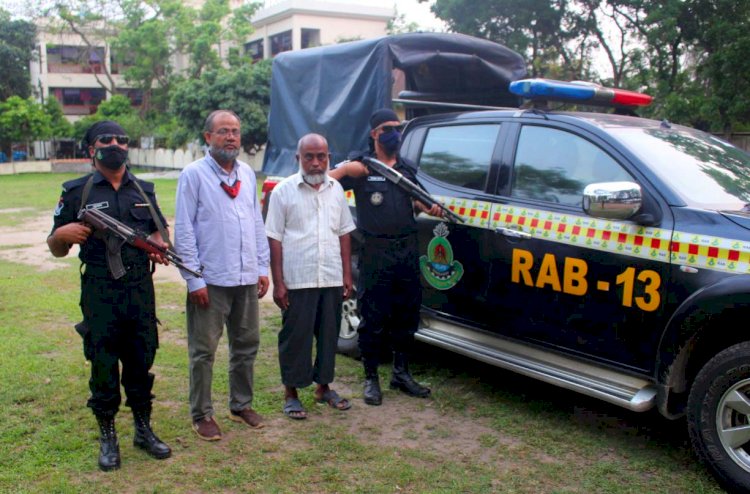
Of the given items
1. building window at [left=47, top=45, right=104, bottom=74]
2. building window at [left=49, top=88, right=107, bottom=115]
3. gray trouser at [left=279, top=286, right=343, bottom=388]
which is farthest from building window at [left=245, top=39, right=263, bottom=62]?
gray trouser at [left=279, top=286, right=343, bottom=388]

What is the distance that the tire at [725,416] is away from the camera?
353 cm

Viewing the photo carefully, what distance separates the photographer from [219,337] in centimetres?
433

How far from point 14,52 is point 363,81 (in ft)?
156

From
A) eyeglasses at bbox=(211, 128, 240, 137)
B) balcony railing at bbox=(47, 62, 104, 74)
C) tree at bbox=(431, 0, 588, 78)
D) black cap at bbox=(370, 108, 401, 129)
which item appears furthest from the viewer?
balcony railing at bbox=(47, 62, 104, 74)

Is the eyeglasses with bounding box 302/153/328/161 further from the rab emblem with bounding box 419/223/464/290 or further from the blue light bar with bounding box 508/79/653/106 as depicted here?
the blue light bar with bounding box 508/79/653/106

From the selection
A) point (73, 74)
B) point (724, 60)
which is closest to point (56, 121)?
point (73, 74)

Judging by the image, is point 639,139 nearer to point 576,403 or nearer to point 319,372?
point 576,403

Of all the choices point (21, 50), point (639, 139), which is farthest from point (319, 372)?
point (21, 50)

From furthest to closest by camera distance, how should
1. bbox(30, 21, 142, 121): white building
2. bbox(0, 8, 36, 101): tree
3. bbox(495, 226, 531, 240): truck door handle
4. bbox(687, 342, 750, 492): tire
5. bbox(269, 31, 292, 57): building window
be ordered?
bbox(30, 21, 142, 121): white building → bbox(0, 8, 36, 101): tree → bbox(269, 31, 292, 57): building window → bbox(495, 226, 531, 240): truck door handle → bbox(687, 342, 750, 492): tire

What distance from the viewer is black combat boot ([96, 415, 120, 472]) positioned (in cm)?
391

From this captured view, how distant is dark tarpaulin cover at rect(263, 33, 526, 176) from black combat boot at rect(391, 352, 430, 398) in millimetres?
1945

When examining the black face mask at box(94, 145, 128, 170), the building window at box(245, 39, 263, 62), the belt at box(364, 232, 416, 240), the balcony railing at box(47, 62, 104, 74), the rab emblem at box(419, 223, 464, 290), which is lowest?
the rab emblem at box(419, 223, 464, 290)

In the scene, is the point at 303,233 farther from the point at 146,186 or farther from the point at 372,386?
the point at 372,386

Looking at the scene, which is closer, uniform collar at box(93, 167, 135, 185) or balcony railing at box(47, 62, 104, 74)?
uniform collar at box(93, 167, 135, 185)
